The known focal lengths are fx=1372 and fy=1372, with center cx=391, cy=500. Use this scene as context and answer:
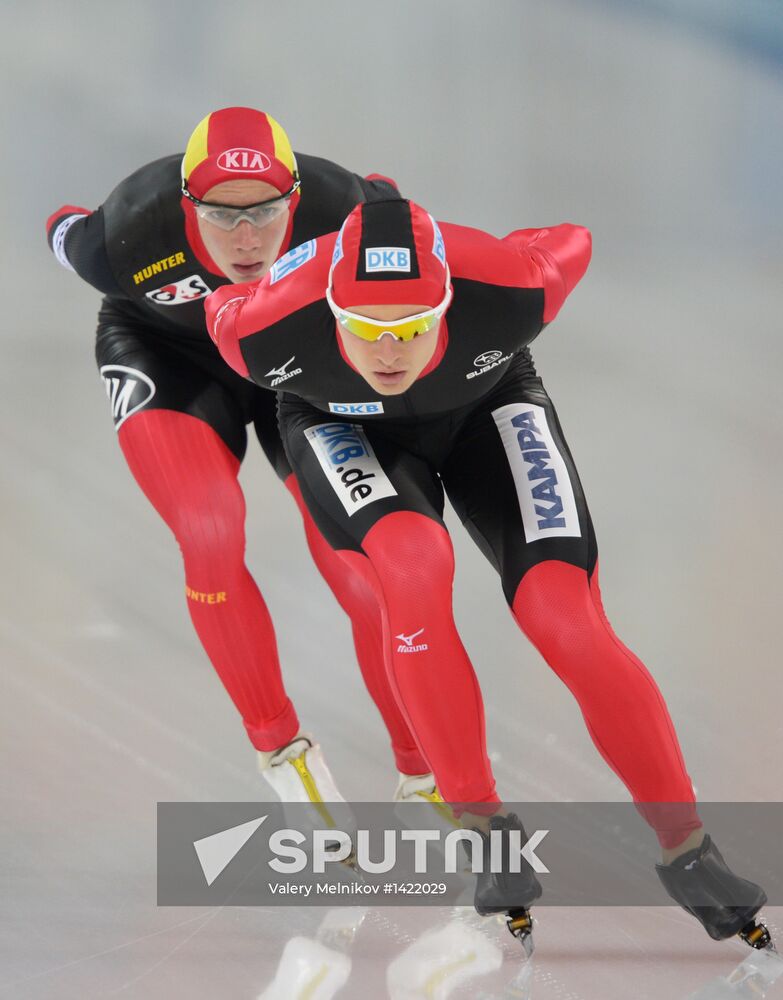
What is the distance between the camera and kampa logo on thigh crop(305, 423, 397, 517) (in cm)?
335

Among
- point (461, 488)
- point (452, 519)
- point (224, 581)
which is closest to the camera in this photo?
point (461, 488)

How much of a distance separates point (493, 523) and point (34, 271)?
16.6 feet

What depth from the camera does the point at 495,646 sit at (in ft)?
16.4

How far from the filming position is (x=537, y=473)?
3.38 metres

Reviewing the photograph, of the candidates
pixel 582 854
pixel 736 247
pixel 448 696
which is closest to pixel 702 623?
pixel 582 854

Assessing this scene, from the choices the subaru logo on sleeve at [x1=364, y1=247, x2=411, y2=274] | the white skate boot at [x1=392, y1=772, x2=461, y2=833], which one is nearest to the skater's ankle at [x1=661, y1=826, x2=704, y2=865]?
the white skate boot at [x1=392, y1=772, x2=461, y2=833]

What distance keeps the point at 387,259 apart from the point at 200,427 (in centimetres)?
115

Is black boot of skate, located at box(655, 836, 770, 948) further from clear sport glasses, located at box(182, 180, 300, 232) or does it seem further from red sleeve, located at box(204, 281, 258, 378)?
clear sport glasses, located at box(182, 180, 300, 232)

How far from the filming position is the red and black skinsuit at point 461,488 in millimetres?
3141

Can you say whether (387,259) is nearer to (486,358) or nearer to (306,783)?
(486,358)

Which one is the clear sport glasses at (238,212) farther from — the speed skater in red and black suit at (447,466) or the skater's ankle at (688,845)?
the skater's ankle at (688,845)

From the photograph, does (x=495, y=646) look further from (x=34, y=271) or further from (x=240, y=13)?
(x=240, y=13)

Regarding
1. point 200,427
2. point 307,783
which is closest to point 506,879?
point 307,783

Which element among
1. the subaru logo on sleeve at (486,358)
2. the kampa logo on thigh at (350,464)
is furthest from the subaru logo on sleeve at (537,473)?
the kampa logo on thigh at (350,464)
